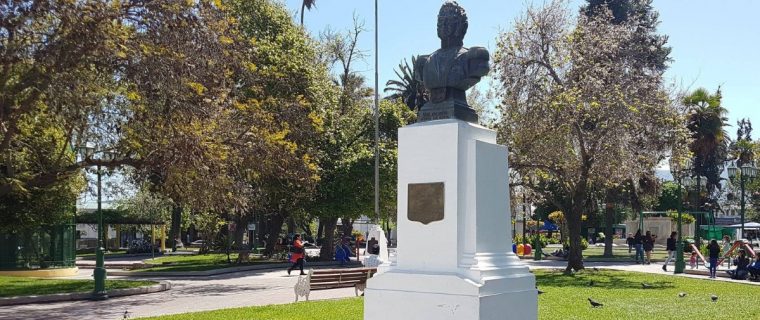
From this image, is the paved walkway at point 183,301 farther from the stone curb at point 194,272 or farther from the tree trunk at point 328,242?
the tree trunk at point 328,242

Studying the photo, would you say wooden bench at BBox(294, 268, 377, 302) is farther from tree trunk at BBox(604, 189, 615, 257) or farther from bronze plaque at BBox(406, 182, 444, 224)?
tree trunk at BBox(604, 189, 615, 257)

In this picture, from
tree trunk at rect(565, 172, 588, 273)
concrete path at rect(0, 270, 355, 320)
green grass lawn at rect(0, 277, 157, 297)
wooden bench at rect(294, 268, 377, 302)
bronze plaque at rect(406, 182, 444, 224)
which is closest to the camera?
bronze plaque at rect(406, 182, 444, 224)

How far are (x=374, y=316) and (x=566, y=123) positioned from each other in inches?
598

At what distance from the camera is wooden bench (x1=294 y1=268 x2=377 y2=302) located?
17297 millimetres

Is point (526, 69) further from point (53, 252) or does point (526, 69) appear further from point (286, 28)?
point (53, 252)

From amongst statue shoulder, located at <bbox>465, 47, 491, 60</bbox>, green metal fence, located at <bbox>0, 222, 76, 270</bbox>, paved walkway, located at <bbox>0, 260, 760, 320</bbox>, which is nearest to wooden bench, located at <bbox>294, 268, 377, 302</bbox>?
paved walkway, located at <bbox>0, 260, 760, 320</bbox>

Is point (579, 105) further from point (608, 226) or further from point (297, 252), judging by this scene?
point (608, 226)

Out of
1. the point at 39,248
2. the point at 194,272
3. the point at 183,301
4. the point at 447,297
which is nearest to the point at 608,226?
the point at 194,272

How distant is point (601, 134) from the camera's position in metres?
23.1

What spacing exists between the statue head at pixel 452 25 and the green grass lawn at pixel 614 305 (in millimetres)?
5429

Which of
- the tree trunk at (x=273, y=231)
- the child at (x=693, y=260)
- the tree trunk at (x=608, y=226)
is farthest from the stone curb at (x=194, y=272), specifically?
the tree trunk at (x=608, y=226)

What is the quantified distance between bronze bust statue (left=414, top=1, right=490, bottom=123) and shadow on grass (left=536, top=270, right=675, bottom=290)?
11.5m

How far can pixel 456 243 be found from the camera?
8359mm

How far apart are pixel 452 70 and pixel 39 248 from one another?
24.5 meters
